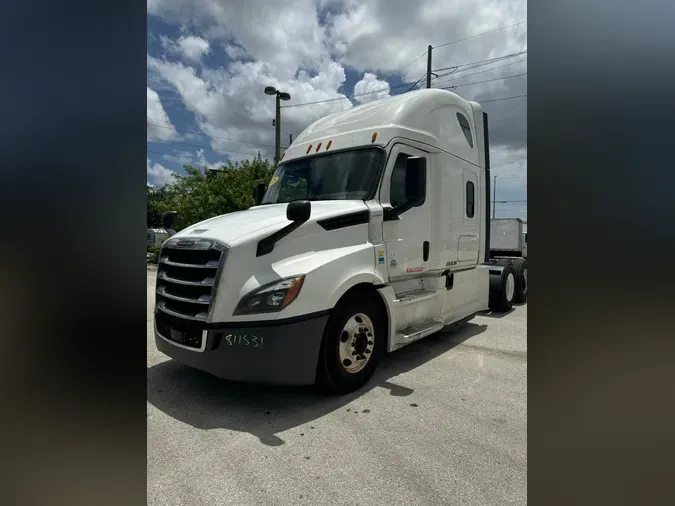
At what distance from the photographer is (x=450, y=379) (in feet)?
12.8

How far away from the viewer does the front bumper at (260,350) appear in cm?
309

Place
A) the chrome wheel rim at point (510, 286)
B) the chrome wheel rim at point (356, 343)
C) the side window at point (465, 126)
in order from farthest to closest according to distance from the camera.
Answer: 1. the chrome wheel rim at point (510, 286)
2. the side window at point (465, 126)
3. the chrome wheel rim at point (356, 343)

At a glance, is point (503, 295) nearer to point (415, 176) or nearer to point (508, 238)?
point (415, 176)

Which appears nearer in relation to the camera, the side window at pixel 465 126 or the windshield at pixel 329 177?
the windshield at pixel 329 177

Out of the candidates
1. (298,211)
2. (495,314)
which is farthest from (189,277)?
(495,314)

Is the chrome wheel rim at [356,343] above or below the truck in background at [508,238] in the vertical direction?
below

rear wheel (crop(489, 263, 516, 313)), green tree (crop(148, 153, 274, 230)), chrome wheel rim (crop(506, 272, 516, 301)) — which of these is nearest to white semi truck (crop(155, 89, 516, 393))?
rear wheel (crop(489, 263, 516, 313))

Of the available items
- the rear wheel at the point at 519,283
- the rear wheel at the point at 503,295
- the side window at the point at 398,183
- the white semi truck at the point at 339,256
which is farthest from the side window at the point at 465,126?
the rear wheel at the point at 519,283

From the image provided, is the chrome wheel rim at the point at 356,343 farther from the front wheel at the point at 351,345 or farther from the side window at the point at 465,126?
the side window at the point at 465,126

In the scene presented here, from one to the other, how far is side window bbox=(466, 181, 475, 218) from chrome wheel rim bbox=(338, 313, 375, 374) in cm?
286

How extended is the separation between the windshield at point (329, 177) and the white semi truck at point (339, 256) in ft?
0.05
